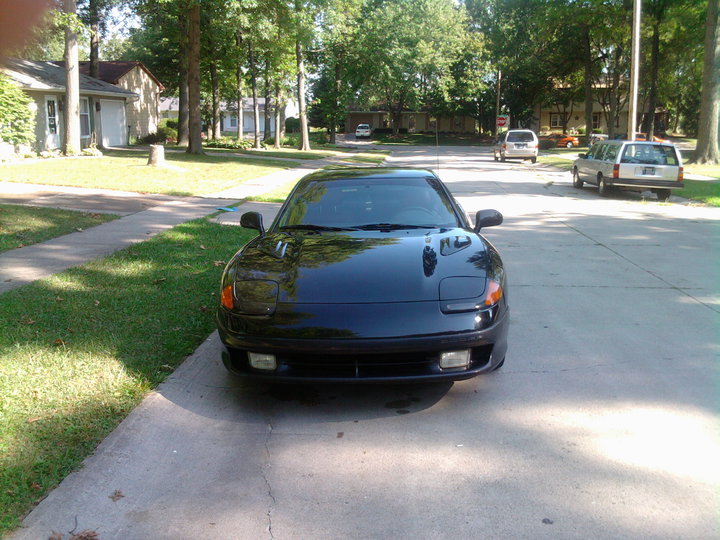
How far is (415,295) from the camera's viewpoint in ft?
13.8

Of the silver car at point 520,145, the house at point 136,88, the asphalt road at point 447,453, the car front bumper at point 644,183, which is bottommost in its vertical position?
the asphalt road at point 447,453

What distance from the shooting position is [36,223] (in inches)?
423

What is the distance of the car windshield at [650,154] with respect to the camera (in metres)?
17.0

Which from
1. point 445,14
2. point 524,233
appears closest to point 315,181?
point 524,233

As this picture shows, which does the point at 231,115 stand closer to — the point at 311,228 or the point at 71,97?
the point at 71,97

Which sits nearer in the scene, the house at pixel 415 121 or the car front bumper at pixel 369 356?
the car front bumper at pixel 369 356

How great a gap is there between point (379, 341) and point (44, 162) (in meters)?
21.2

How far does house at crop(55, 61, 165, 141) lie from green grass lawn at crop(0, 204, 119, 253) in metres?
28.9

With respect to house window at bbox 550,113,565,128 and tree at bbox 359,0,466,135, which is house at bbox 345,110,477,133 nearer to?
house window at bbox 550,113,565,128

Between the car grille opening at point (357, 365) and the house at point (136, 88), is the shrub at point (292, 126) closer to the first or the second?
the house at point (136, 88)

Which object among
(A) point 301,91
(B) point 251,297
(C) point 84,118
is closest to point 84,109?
(C) point 84,118

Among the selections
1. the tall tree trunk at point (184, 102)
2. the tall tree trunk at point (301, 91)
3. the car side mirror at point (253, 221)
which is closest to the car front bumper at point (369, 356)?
the car side mirror at point (253, 221)

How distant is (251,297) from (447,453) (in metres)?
1.60

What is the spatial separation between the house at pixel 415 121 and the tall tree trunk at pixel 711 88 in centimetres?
5121
